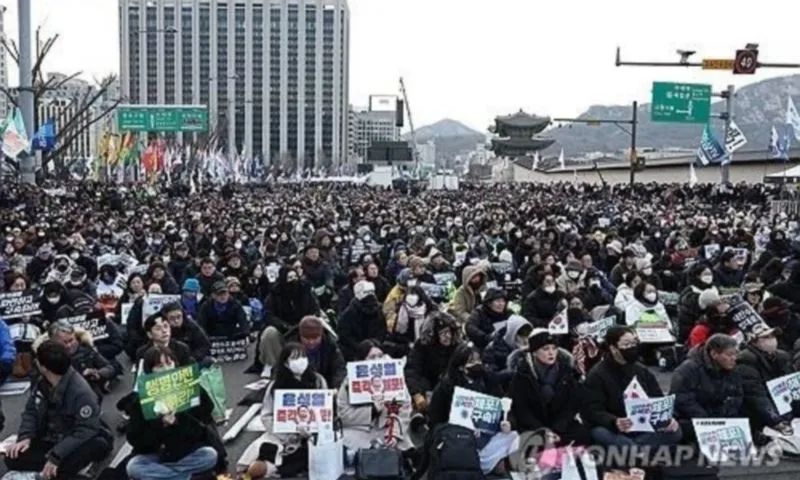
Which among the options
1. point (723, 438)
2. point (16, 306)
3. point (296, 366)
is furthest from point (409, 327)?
point (16, 306)

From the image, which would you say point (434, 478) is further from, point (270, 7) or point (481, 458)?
point (270, 7)

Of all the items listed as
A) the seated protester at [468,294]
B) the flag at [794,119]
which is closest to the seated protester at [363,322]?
the seated protester at [468,294]

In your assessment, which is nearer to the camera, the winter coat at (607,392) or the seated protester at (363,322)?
the winter coat at (607,392)

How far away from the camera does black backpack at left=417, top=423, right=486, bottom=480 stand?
21.4ft

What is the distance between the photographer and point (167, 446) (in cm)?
659

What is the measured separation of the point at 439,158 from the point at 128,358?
608 ft

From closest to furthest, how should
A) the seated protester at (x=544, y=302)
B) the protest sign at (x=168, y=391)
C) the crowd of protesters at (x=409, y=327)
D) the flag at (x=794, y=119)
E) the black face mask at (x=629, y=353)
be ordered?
the protest sign at (x=168, y=391)
the crowd of protesters at (x=409, y=327)
the black face mask at (x=629, y=353)
the seated protester at (x=544, y=302)
the flag at (x=794, y=119)

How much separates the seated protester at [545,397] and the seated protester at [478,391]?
194 mm

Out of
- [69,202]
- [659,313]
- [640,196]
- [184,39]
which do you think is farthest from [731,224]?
[184,39]

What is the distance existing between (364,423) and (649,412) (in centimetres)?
224

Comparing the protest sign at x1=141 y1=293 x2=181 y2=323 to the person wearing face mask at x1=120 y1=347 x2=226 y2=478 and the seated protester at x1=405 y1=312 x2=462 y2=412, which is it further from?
the person wearing face mask at x1=120 y1=347 x2=226 y2=478

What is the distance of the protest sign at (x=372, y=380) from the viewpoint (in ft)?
24.6

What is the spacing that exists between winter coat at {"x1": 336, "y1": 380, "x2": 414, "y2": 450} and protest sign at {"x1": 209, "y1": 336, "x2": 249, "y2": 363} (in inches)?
152

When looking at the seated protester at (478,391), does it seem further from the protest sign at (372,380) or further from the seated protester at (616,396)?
the seated protester at (616,396)
